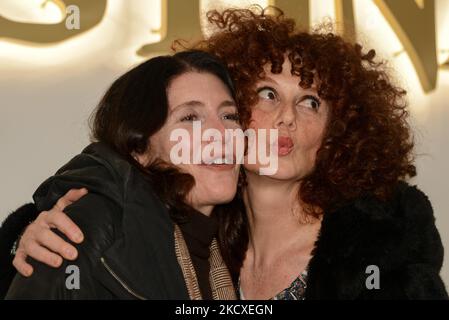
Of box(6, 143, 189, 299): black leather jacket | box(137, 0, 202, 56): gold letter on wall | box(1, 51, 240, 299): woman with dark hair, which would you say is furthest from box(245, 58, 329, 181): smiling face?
box(137, 0, 202, 56): gold letter on wall

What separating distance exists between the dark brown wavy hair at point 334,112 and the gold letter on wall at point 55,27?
0.78 m

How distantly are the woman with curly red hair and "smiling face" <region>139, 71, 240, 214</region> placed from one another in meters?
0.21

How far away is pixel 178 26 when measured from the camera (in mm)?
2891

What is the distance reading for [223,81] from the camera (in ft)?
6.83

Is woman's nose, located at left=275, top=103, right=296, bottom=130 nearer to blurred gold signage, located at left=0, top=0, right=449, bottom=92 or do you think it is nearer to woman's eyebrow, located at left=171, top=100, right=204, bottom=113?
woman's eyebrow, located at left=171, top=100, right=204, bottom=113

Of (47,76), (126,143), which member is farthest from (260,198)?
(47,76)

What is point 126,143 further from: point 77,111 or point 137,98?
point 77,111

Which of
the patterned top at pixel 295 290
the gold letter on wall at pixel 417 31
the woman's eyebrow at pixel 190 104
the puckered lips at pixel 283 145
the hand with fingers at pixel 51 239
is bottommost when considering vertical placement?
the patterned top at pixel 295 290

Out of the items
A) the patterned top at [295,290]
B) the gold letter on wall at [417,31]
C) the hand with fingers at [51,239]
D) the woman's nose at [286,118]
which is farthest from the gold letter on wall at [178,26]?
the hand with fingers at [51,239]

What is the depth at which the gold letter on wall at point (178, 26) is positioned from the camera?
2881 millimetres

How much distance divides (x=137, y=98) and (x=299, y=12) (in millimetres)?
1248

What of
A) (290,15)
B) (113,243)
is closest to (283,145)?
(113,243)

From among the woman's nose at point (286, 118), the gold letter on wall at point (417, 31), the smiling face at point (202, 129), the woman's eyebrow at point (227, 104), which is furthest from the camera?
the gold letter on wall at point (417, 31)

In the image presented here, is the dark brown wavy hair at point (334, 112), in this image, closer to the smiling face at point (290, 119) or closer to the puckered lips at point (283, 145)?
the smiling face at point (290, 119)
